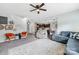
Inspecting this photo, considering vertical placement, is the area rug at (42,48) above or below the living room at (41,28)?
below

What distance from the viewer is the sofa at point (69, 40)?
1512 millimetres

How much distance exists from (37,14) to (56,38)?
51cm

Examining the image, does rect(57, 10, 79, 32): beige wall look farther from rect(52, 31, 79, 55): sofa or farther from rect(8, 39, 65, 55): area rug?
rect(8, 39, 65, 55): area rug

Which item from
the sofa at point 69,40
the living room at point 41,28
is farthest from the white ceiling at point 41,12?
the sofa at point 69,40

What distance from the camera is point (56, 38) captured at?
61.7 inches

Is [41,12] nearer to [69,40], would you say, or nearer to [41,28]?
Result: [41,28]

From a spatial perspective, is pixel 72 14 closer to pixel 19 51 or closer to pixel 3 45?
pixel 19 51

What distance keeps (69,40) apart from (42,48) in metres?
0.46

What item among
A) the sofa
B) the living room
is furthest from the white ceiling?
the sofa

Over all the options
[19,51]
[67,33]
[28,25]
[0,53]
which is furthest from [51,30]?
[0,53]

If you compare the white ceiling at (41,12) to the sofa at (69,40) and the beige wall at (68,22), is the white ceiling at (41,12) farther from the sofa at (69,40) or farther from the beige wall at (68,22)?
the sofa at (69,40)

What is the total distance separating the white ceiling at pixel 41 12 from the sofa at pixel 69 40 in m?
0.37

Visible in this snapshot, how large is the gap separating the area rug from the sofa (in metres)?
0.07

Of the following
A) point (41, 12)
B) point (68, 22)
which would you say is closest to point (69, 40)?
point (68, 22)
